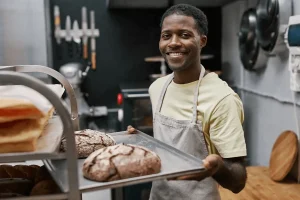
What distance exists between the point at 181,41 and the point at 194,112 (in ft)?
0.78

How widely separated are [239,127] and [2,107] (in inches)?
28.3

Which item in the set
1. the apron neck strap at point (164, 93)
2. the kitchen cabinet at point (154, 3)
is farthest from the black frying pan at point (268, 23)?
the apron neck strap at point (164, 93)

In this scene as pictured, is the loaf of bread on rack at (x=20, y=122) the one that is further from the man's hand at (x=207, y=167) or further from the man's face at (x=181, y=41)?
the man's face at (x=181, y=41)

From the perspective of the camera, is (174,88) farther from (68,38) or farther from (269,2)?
(68,38)

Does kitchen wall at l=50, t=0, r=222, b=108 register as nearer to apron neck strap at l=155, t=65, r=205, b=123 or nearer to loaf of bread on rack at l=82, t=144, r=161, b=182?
apron neck strap at l=155, t=65, r=205, b=123

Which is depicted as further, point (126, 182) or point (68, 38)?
point (68, 38)

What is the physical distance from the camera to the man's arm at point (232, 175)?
106cm

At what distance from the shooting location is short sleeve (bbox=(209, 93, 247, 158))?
1.20m

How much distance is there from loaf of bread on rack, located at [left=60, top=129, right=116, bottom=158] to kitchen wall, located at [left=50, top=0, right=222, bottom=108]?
99.0 inches

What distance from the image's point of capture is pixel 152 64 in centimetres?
364

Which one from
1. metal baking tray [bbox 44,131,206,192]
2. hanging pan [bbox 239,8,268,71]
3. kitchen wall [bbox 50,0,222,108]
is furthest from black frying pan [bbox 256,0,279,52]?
metal baking tray [bbox 44,131,206,192]

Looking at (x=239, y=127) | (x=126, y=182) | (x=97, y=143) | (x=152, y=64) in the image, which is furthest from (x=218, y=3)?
(x=126, y=182)

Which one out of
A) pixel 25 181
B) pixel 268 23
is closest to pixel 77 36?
pixel 268 23

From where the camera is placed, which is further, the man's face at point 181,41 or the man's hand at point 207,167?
the man's face at point 181,41
